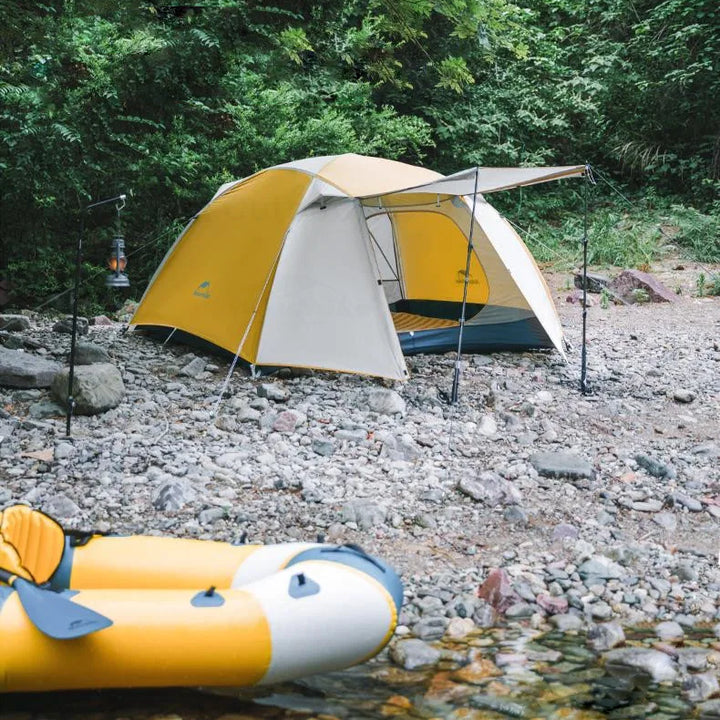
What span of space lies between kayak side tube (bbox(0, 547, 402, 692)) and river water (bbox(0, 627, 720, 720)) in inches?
5.1

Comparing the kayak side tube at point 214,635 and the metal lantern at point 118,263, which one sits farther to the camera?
the metal lantern at point 118,263

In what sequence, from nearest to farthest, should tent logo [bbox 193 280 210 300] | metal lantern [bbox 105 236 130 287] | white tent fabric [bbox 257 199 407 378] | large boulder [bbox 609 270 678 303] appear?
metal lantern [bbox 105 236 130 287], white tent fabric [bbox 257 199 407 378], tent logo [bbox 193 280 210 300], large boulder [bbox 609 270 678 303]

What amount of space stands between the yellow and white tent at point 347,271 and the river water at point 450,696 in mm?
3307

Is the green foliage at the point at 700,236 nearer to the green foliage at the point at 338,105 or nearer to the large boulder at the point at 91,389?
the green foliage at the point at 338,105

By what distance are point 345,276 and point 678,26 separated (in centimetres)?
1184

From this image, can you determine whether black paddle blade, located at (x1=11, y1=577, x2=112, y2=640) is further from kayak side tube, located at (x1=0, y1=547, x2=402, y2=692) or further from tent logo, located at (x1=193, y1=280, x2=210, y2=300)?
tent logo, located at (x1=193, y1=280, x2=210, y2=300)

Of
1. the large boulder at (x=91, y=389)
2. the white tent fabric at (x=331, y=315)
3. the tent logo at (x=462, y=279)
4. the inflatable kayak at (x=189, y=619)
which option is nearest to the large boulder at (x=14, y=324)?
the large boulder at (x=91, y=389)

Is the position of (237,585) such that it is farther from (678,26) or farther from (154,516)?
(678,26)

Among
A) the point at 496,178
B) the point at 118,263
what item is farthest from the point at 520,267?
the point at 118,263

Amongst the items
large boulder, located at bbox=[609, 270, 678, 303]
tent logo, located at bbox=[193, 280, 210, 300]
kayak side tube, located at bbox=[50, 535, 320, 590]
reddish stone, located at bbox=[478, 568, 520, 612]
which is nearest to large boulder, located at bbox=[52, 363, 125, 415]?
tent logo, located at bbox=[193, 280, 210, 300]

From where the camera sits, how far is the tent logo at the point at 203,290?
6.87 meters

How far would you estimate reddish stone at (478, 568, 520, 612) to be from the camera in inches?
129

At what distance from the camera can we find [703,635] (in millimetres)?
3094

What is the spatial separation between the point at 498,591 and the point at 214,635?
1327mm
